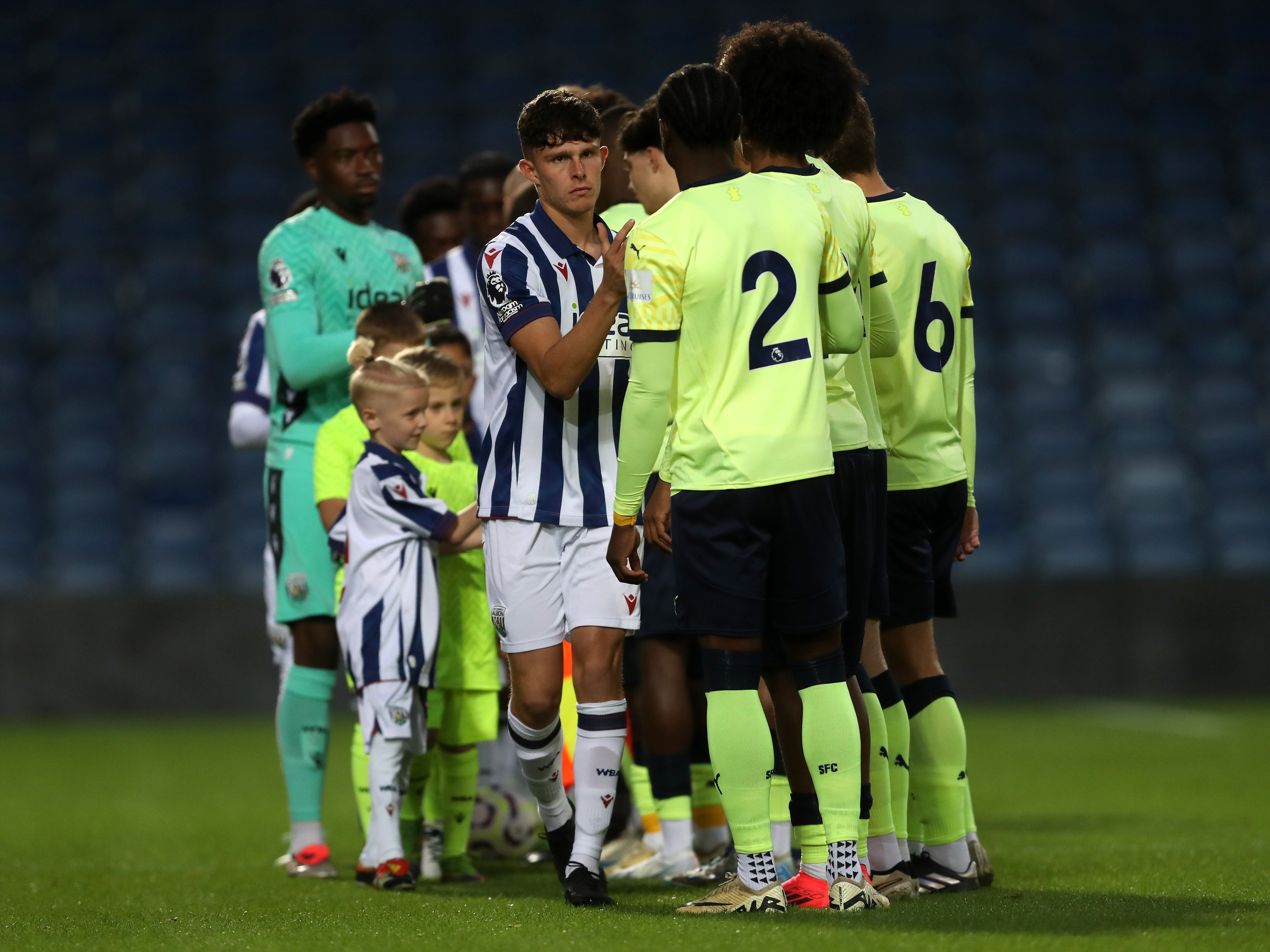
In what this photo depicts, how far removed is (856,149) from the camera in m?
4.16

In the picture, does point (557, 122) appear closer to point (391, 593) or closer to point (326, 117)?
point (391, 593)

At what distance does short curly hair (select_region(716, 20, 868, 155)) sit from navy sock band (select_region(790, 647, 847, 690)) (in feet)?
3.89

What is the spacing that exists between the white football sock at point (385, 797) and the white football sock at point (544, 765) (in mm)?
489

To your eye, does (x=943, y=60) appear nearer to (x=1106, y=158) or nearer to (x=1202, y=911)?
(x=1106, y=158)

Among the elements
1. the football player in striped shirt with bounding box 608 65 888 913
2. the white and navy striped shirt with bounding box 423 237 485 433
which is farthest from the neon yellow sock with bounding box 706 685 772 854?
the white and navy striped shirt with bounding box 423 237 485 433

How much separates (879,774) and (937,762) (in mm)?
269

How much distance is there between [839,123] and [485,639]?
76.2 inches

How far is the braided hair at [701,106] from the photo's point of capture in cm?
339

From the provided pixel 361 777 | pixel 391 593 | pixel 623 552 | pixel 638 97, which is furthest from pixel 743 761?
pixel 638 97

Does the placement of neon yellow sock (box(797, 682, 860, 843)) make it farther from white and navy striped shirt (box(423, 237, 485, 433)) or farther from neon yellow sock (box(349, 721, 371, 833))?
white and navy striped shirt (box(423, 237, 485, 433))

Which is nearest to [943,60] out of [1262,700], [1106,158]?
[1106,158]

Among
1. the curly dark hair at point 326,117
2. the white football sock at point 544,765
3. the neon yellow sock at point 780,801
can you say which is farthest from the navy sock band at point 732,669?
the curly dark hair at point 326,117

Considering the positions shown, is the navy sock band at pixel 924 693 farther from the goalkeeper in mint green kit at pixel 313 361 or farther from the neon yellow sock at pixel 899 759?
the goalkeeper in mint green kit at pixel 313 361

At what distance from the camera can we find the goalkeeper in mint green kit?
16.2 feet
